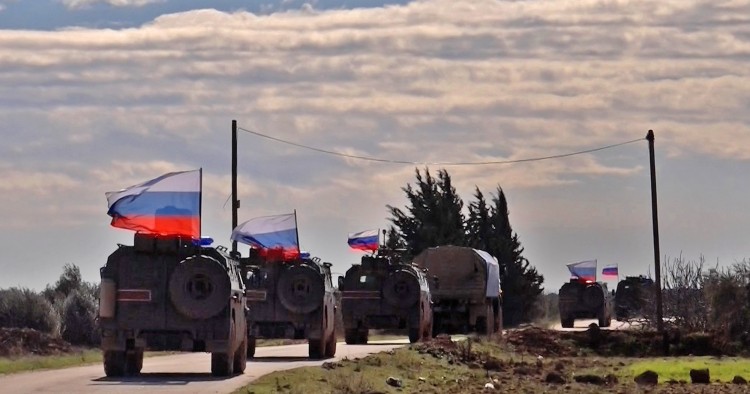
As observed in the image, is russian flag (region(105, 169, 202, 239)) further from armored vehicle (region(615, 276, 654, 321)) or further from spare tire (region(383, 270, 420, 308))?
armored vehicle (region(615, 276, 654, 321))

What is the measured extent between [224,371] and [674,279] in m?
32.3

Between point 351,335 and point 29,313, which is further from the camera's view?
point 29,313

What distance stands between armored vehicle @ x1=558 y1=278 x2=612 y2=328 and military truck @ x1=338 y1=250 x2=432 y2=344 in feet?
80.3

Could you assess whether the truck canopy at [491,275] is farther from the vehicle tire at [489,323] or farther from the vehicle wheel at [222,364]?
the vehicle wheel at [222,364]

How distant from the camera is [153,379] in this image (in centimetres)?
2777

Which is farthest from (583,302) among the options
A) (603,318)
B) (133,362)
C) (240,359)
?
(133,362)

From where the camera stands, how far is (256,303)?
3666 cm

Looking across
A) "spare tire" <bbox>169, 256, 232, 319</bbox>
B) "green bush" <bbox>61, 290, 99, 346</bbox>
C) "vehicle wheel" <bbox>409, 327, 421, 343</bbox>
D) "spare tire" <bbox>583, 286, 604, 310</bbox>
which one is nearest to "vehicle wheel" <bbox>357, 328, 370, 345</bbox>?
"vehicle wheel" <bbox>409, 327, 421, 343</bbox>

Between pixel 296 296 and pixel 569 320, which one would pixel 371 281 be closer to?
pixel 296 296

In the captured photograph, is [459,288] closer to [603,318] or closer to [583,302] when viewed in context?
[603,318]

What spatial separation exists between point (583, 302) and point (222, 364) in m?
43.1

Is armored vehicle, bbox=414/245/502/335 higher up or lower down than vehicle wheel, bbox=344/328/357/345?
higher up

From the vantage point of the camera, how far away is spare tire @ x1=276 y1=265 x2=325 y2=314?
36406 mm

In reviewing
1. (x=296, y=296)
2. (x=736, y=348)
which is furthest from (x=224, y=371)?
(x=736, y=348)
